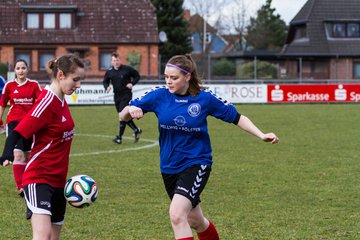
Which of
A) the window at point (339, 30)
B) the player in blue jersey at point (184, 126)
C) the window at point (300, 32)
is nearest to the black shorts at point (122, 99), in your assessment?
the player in blue jersey at point (184, 126)

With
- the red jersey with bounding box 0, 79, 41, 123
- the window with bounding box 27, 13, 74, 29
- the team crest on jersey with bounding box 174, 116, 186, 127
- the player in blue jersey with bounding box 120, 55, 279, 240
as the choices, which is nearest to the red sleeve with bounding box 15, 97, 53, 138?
the player in blue jersey with bounding box 120, 55, 279, 240

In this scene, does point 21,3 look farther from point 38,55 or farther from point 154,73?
point 154,73

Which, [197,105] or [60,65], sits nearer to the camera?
[60,65]

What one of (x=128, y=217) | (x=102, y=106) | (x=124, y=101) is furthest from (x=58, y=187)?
(x=102, y=106)

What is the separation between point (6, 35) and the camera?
177ft

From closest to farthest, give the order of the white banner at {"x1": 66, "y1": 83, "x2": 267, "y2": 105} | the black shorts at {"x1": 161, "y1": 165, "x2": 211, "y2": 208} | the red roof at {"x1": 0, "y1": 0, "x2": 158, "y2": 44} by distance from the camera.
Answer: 1. the black shorts at {"x1": 161, "y1": 165, "x2": 211, "y2": 208}
2. the white banner at {"x1": 66, "y1": 83, "x2": 267, "y2": 105}
3. the red roof at {"x1": 0, "y1": 0, "x2": 158, "y2": 44}

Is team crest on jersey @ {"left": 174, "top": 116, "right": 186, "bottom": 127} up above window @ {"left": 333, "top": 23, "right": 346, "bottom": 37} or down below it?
below

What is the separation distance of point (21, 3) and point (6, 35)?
2590mm

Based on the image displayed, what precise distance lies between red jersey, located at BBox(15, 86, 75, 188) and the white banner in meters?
28.7

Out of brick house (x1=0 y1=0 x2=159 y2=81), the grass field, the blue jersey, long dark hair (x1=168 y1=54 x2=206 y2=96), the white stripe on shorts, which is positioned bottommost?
the grass field

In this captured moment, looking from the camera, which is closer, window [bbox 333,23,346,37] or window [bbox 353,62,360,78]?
window [bbox 353,62,360,78]

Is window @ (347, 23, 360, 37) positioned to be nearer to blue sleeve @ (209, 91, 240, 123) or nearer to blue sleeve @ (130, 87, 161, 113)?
blue sleeve @ (209, 91, 240, 123)

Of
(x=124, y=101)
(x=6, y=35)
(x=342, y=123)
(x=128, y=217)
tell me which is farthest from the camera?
(x=6, y=35)

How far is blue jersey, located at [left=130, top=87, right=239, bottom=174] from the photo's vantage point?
6883mm
